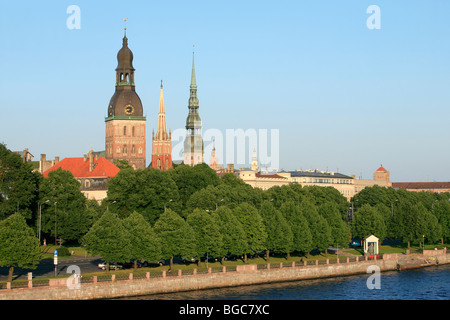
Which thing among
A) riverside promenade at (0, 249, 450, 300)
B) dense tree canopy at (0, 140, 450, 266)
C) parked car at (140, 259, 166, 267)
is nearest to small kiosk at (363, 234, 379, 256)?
riverside promenade at (0, 249, 450, 300)

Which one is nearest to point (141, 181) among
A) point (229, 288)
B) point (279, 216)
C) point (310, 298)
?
point (279, 216)

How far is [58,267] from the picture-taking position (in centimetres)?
10469

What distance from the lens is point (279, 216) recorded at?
124 m

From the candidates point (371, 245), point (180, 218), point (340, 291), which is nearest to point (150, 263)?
point (180, 218)

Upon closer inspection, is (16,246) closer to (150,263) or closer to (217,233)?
(150,263)

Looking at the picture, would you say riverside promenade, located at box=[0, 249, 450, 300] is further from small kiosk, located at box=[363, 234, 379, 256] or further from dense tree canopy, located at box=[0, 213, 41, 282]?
dense tree canopy, located at box=[0, 213, 41, 282]

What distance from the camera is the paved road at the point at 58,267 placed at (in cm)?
9750

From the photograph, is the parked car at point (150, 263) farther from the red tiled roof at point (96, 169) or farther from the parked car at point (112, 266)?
the red tiled roof at point (96, 169)

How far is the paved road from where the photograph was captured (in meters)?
97.5

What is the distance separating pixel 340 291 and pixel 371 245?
109 feet

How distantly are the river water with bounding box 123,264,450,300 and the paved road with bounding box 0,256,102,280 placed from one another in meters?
13.0

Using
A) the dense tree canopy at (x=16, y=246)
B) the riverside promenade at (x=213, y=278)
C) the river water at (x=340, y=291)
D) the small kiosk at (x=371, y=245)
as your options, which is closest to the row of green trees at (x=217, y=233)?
the small kiosk at (x=371, y=245)

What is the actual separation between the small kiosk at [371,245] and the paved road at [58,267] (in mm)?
47391

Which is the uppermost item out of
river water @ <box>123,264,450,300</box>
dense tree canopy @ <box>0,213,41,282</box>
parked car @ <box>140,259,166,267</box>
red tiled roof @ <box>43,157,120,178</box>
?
red tiled roof @ <box>43,157,120,178</box>
